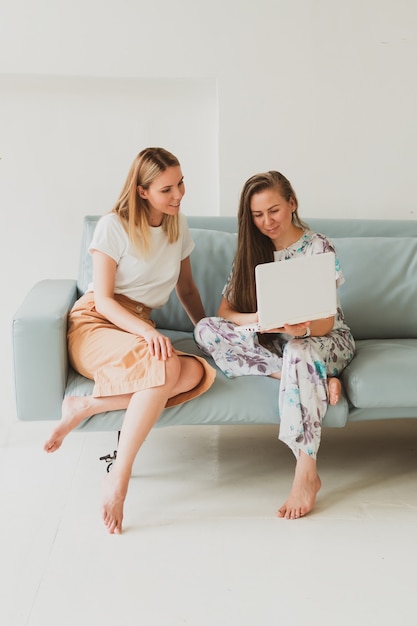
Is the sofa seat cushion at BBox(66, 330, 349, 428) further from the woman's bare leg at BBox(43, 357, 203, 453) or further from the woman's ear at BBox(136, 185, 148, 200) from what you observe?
the woman's ear at BBox(136, 185, 148, 200)

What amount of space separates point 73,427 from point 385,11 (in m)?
1.97

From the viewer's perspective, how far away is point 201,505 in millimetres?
2244

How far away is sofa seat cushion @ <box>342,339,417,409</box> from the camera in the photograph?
2.20 meters

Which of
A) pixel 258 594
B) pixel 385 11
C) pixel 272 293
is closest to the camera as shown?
pixel 258 594

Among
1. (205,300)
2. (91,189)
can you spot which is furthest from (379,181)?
(91,189)

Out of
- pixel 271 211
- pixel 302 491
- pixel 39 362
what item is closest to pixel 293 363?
pixel 302 491

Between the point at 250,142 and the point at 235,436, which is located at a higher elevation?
the point at 250,142

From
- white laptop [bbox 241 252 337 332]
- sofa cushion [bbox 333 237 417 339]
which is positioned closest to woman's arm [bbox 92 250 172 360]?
white laptop [bbox 241 252 337 332]

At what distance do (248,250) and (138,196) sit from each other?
38cm

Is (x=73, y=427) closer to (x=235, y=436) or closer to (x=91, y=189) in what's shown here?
(x=235, y=436)

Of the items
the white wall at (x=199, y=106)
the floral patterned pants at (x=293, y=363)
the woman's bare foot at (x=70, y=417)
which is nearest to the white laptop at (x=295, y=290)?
the floral patterned pants at (x=293, y=363)

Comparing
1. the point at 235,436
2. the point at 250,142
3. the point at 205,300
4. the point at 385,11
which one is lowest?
the point at 235,436

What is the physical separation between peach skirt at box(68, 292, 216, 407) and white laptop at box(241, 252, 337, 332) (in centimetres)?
26

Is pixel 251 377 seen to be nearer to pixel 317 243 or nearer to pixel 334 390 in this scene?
pixel 334 390
